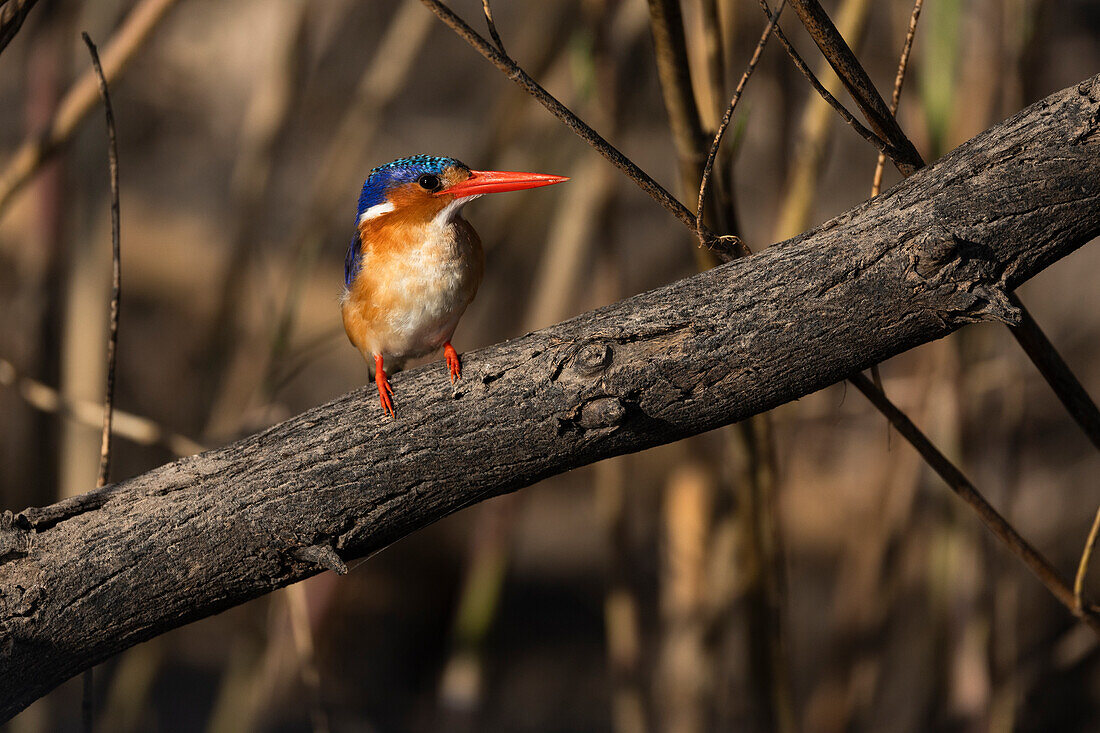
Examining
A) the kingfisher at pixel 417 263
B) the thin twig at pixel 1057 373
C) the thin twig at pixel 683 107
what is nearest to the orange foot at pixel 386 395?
the kingfisher at pixel 417 263

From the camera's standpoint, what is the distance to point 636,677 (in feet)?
6.59

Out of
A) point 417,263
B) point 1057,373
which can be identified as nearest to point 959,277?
point 1057,373

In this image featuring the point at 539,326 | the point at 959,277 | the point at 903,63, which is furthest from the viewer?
the point at 539,326

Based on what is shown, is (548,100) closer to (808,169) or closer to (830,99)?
(830,99)

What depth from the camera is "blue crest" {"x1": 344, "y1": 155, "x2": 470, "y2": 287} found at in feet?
4.77

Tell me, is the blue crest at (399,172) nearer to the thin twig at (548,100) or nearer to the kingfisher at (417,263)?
the kingfisher at (417,263)

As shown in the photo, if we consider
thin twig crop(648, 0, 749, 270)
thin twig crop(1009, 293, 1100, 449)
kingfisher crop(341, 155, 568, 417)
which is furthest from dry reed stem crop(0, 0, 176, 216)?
thin twig crop(1009, 293, 1100, 449)

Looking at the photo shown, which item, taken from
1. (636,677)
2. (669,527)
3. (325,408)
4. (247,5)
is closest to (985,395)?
(669,527)

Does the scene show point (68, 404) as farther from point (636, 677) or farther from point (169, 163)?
Result: point (169, 163)

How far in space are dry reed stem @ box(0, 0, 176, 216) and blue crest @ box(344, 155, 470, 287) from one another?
41cm

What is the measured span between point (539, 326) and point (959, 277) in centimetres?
111

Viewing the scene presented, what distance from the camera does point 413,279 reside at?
1.42 m

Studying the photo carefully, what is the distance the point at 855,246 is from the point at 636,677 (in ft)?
4.53

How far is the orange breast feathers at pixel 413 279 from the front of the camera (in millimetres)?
1422
